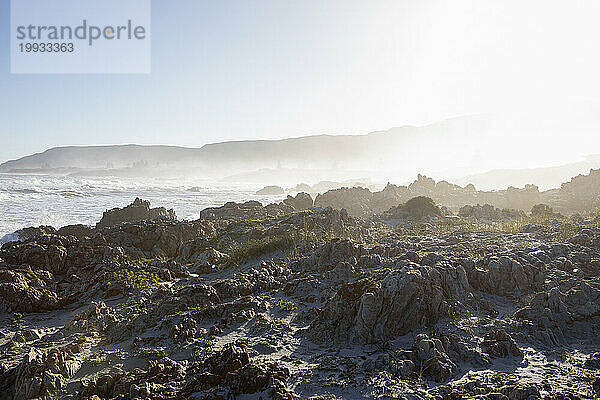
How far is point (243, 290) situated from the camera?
10133 millimetres

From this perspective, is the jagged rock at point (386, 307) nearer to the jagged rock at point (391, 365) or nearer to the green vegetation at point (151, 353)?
the jagged rock at point (391, 365)

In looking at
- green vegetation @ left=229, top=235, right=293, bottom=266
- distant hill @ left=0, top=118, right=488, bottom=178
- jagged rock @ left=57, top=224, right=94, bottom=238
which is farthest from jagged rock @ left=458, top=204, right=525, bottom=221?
distant hill @ left=0, top=118, right=488, bottom=178

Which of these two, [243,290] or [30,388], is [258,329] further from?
[30,388]

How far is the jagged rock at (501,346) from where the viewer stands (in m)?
6.93

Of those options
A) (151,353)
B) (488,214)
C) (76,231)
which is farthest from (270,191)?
(151,353)

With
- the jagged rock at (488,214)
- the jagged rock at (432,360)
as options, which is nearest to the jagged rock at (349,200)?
the jagged rock at (488,214)

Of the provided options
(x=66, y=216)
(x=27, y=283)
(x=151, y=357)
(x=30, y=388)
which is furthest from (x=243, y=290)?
(x=66, y=216)

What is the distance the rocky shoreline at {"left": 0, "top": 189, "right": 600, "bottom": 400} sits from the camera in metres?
6.20


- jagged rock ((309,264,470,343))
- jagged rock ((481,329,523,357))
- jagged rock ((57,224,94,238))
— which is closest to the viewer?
jagged rock ((481,329,523,357))

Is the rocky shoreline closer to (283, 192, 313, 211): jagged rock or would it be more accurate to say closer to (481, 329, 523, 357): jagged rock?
(481, 329, 523, 357): jagged rock

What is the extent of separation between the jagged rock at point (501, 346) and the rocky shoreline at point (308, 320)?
0.02m

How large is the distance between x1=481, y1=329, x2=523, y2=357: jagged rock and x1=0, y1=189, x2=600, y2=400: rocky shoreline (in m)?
0.02

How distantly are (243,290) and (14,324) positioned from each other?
5.70 meters

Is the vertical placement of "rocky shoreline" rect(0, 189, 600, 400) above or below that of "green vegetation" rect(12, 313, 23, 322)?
above
